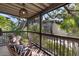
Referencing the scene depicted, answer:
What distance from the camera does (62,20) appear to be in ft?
7.72

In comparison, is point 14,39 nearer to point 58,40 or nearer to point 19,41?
point 19,41

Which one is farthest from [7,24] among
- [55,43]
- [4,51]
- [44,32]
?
[55,43]

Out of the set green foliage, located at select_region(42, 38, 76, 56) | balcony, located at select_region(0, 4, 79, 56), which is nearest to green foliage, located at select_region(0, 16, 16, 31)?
balcony, located at select_region(0, 4, 79, 56)

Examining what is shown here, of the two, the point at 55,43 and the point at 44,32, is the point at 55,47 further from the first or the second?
the point at 44,32

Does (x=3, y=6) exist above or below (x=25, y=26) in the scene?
above

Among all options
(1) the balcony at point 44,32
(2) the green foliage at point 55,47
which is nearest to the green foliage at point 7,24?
(1) the balcony at point 44,32

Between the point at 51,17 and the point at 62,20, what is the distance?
0.17 metres

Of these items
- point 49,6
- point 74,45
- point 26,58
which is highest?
point 49,6

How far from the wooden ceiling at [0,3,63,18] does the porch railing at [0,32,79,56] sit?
0.32m

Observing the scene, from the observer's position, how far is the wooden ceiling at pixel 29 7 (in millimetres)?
2348

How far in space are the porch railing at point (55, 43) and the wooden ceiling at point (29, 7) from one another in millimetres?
315

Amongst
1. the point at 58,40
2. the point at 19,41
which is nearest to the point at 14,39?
the point at 19,41

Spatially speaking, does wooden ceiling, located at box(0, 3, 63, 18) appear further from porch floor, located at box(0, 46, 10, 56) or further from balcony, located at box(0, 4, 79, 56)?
porch floor, located at box(0, 46, 10, 56)

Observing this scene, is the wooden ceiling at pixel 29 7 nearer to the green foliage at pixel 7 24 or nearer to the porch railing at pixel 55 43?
the green foliage at pixel 7 24
